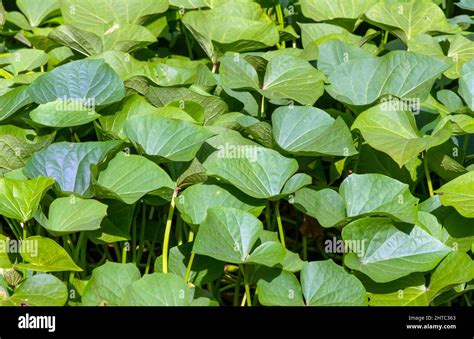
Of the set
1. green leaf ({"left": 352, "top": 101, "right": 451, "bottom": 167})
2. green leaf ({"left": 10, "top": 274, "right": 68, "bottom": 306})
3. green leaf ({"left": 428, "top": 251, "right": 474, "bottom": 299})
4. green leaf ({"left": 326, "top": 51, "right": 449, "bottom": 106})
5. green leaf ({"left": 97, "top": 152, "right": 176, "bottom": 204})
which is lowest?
green leaf ({"left": 10, "top": 274, "right": 68, "bottom": 306})

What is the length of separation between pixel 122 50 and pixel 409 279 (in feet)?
3.23

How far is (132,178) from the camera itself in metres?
1.68

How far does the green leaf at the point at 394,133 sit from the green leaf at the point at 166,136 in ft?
1.08

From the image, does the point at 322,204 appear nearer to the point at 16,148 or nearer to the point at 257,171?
the point at 257,171

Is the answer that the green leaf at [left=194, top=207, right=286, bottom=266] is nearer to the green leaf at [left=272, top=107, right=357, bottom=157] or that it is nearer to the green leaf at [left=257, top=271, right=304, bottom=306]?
the green leaf at [left=257, top=271, right=304, bottom=306]

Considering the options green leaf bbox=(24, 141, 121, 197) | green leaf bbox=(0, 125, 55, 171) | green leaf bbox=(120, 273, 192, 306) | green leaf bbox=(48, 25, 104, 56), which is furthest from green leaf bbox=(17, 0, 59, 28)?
green leaf bbox=(120, 273, 192, 306)

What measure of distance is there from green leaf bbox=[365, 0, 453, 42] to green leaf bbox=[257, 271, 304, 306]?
90 cm

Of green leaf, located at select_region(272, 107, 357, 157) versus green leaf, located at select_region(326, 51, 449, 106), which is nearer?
green leaf, located at select_region(272, 107, 357, 157)

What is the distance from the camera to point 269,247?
62.1 inches

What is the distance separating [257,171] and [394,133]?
0.30 metres

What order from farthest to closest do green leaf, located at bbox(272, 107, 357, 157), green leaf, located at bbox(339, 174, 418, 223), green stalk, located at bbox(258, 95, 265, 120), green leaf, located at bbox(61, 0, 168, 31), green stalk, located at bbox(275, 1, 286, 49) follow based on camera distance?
1. green stalk, located at bbox(275, 1, 286, 49)
2. green leaf, located at bbox(61, 0, 168, 31)
3. green stalk, located at bbox(258, 95, 265, 120)
4. green leaf, located at bbox(272, 107, 357, 157)
5. green leaf, located at bbox(339, 174, 418, 223)

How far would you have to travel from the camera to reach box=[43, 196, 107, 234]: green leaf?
5.24 feet

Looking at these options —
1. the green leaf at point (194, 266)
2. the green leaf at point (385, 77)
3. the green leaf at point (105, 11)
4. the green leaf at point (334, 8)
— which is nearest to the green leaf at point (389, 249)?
the green leaf at point (194, 266)

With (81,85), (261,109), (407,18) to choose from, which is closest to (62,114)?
(81,85)
